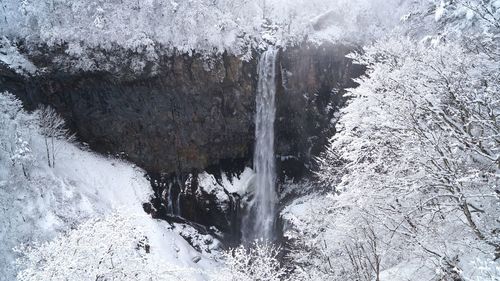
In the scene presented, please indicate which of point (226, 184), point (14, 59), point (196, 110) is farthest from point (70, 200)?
point (226, 184)

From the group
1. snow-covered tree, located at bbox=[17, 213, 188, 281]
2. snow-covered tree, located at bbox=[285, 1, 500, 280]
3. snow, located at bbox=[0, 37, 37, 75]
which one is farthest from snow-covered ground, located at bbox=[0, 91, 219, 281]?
snow-covered tree, located at bbox=[285, 1, 500, 280]

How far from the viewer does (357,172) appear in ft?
32.3

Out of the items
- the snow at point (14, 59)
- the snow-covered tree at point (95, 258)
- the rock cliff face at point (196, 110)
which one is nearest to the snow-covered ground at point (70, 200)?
the rock cliff face at point (196, 110)

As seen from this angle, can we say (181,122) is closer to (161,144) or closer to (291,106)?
(161,144)

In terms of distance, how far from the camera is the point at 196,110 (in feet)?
80.2

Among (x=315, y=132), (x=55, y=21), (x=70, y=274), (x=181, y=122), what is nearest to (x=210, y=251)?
(x=181, y=122)

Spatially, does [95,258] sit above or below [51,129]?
below

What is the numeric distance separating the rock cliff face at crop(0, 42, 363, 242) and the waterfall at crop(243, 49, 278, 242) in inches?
19.6

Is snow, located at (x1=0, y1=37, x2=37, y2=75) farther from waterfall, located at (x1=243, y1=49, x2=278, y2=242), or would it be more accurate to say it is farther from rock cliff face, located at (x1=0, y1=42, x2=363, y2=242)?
waterfall, located at (x1=243, y1=49, x2=278, y2=242)

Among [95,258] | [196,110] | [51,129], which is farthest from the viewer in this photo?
[196,110]

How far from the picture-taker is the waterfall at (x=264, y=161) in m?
24.8

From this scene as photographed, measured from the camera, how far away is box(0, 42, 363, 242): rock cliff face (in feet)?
76.1

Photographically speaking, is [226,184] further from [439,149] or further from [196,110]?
[439,149]

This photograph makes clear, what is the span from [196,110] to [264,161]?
17.4ft
